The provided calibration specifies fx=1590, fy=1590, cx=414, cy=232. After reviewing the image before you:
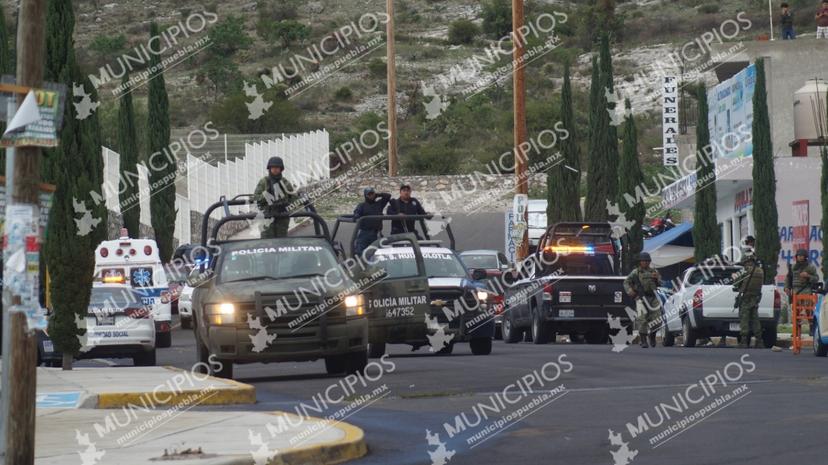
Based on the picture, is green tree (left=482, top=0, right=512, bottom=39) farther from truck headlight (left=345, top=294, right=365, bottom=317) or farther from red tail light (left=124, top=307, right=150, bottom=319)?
truck headlight (left=345, top=294, right=365, bottom=317)

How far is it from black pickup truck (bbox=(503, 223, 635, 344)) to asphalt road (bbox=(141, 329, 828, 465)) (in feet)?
18.3

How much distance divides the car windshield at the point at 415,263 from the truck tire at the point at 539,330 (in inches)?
223

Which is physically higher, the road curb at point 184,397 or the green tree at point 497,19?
the green tree at point 497,19

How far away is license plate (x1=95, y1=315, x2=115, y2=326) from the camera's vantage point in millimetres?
27562

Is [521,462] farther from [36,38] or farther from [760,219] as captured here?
[760,219]

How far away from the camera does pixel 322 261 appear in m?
20.5

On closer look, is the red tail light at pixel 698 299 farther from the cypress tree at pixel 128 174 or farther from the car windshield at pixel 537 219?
the cypress tree at pixel 128 174

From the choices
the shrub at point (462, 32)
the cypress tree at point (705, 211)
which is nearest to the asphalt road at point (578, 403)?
the cypress tree at point (705, 211)

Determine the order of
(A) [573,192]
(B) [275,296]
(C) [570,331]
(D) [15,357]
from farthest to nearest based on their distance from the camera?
1. (A) [573,192]
2. (C) [570,331]
3. (B) [275,296]
4. (D) [15,357]

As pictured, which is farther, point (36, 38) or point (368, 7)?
point (368, 7)

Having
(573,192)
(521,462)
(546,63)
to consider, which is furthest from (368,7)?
(521,462)

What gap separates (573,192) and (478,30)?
79.1 m

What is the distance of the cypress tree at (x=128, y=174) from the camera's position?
177 ft

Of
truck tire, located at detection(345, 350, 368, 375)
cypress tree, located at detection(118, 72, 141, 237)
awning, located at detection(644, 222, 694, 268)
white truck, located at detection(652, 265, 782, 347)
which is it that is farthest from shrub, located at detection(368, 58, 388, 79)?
truck tire, located at detection(345, 350, 368, 375)
